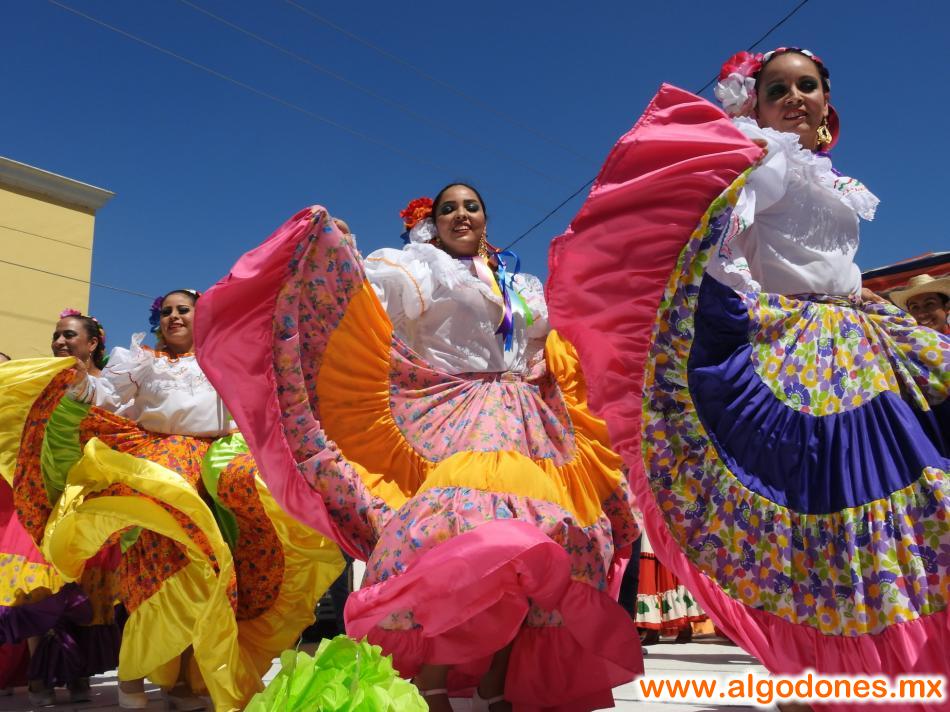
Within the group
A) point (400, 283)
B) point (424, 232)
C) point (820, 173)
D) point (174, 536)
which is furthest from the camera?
point (424, 232)

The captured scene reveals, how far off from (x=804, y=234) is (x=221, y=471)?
8.80 feet

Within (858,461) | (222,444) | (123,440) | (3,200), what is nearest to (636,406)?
(858,461)

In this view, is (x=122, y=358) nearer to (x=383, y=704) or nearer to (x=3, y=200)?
(x=383, y=704)

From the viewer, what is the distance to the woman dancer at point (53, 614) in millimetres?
4523

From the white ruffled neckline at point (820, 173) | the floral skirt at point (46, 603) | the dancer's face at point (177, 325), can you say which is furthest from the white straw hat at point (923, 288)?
the floral skirt at point (46, 603)

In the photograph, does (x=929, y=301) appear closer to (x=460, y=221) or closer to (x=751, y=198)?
(x=460, y=221)

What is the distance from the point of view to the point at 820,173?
2.65m

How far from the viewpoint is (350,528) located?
3.04 m

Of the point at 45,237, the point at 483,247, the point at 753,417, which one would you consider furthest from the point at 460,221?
the point at 45,237

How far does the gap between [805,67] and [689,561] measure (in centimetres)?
166

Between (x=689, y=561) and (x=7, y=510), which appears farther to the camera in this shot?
(x=7, y=510)

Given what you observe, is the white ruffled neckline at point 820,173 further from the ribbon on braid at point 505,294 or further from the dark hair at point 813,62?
the ribbon on braid at point 505,294

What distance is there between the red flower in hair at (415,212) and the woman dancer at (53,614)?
1.75 m

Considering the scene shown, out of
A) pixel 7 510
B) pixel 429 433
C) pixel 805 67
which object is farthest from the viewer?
pixel 7 510
